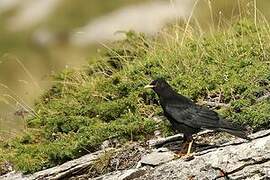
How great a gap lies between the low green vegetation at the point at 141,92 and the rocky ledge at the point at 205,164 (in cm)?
51

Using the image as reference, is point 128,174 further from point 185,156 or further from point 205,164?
point 205,164

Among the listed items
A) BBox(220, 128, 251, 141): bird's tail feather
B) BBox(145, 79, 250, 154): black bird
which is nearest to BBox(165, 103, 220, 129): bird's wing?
BBox(145, 79, 250, 154): black bird

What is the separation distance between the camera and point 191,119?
327 inches

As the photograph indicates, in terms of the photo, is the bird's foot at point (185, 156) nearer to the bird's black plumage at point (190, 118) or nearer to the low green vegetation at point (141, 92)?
the bird's black plumage at point (190, 118)

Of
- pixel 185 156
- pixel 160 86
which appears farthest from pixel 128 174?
pixel 160 86

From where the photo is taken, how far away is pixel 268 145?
7723mm

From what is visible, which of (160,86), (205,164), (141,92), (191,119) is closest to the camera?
(205,164)

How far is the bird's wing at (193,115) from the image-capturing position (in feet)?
26.9

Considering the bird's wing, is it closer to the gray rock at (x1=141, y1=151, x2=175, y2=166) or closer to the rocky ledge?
the rocky ledge

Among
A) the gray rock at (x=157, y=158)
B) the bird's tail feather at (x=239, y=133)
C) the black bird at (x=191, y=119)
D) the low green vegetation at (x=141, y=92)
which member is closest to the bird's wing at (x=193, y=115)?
the black bird at (x=191, y=119)

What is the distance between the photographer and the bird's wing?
821 cm

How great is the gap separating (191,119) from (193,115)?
63mm

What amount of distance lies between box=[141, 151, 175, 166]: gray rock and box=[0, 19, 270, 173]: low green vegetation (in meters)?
0.74

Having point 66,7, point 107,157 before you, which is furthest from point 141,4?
point 107,157
